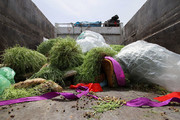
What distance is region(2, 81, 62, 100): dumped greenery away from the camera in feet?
4.41

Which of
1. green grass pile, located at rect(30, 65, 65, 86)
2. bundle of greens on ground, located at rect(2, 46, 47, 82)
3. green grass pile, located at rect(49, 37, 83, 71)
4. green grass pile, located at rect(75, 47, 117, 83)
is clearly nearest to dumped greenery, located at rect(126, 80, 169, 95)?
green grass pile, located at rect(75, 47, 117, 83)

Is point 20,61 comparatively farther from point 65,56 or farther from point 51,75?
point 65,56

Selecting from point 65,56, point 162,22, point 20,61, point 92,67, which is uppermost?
point 162,22

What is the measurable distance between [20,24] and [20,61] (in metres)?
1.65

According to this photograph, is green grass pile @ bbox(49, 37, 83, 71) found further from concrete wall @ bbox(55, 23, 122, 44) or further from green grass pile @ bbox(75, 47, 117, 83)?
concrete wall @ bbox(55, 23, 122, 44)

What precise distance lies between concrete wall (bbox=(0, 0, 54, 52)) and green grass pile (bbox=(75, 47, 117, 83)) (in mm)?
2076

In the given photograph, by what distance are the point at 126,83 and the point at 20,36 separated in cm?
340

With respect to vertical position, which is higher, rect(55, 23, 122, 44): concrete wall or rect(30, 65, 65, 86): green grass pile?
rect(55, 23, 122, 44): concrete wall

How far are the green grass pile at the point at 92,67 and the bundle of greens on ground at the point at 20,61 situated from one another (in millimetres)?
1187

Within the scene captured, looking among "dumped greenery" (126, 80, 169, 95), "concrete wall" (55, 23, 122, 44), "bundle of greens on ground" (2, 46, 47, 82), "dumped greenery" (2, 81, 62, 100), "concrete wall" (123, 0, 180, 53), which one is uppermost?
"concrete wall" (55, 23, 122, 44)

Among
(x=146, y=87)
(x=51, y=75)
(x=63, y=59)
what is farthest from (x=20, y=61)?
(x=146, y=87)

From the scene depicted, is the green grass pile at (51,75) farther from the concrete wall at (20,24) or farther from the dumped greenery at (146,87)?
the dumped greenery at (146,87)

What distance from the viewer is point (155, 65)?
1675 mm

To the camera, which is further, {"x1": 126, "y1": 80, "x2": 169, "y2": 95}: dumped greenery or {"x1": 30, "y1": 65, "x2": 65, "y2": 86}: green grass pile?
{"x1": 30, "y1": 65, "x2": 65, "y2": 86}: green grass pile
